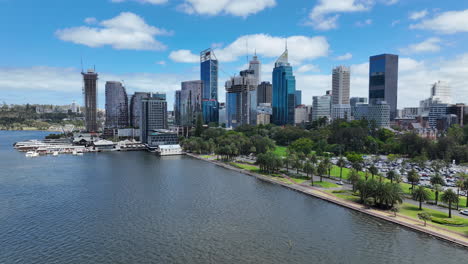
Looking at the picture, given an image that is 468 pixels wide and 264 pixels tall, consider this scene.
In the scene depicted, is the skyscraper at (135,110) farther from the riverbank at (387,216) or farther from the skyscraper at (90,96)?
the riverbank at (387,216)

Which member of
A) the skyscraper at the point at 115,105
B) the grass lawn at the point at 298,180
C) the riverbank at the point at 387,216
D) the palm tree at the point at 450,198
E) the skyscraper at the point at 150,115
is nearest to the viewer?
the riverbank at the point at 387,216

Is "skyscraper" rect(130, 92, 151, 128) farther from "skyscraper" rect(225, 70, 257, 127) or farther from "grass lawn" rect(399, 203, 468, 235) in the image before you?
"grass lawn" rect(399, 203, 468, 235)

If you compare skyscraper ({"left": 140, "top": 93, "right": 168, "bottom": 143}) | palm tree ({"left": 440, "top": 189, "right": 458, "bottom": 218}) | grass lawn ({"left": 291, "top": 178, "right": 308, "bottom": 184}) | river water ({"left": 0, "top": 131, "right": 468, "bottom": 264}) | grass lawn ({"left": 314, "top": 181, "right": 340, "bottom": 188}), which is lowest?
river water ({"left": 0, "top": 131, "right": 468, "bottom": 264})

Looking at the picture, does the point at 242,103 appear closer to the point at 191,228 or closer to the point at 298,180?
the point at 298,180

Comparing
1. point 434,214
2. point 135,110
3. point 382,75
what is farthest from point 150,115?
point 382,75

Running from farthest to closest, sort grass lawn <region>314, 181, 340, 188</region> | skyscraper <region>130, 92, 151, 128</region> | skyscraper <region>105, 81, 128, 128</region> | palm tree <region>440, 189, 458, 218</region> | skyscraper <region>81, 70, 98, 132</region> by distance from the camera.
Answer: skyscraper <region>130, 92, 151, 128</region>, skyscraper <region>105, 81, 128, 128</region>, skyscraper <region>81, 70, 98, 132</region>, grass lawn <region>314, 181, 340, 188</region>, palm tree <region>440, 189, 458, 218</region>

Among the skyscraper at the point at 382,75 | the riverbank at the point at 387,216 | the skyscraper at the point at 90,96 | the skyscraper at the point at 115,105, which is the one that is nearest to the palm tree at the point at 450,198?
the riverbank at the point at 387,216

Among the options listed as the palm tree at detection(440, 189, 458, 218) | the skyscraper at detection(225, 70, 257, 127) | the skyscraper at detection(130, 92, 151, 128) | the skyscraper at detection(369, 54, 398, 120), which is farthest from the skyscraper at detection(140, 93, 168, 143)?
the skyscraper at detection(369, 54, 398, 120)
